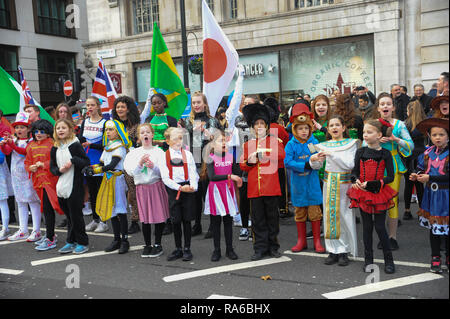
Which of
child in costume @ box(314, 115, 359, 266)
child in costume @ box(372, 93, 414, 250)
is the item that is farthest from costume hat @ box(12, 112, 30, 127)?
child in costume @ box(372, 93, 414, 250)

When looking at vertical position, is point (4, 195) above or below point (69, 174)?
below

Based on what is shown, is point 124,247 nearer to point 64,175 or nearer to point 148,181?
point 148,181

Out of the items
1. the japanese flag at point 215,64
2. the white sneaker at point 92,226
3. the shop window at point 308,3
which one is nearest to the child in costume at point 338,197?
the japanese flag at point 215,64

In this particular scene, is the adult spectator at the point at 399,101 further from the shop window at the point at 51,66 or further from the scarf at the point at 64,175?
the shop window at the point at 51,66

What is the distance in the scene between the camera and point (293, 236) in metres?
6.36

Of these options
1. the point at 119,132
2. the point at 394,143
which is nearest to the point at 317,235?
the point at 394,143

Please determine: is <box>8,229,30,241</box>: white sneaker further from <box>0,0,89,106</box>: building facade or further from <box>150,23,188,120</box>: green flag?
<box>0,0,89,106</box>: building facade

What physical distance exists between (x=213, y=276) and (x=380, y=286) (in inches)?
64.9

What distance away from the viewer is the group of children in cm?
470

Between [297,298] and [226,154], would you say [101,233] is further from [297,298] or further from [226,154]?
[297,298]

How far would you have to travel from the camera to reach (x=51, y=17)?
2620cm

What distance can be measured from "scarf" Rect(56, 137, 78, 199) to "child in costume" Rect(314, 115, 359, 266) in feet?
10.2
